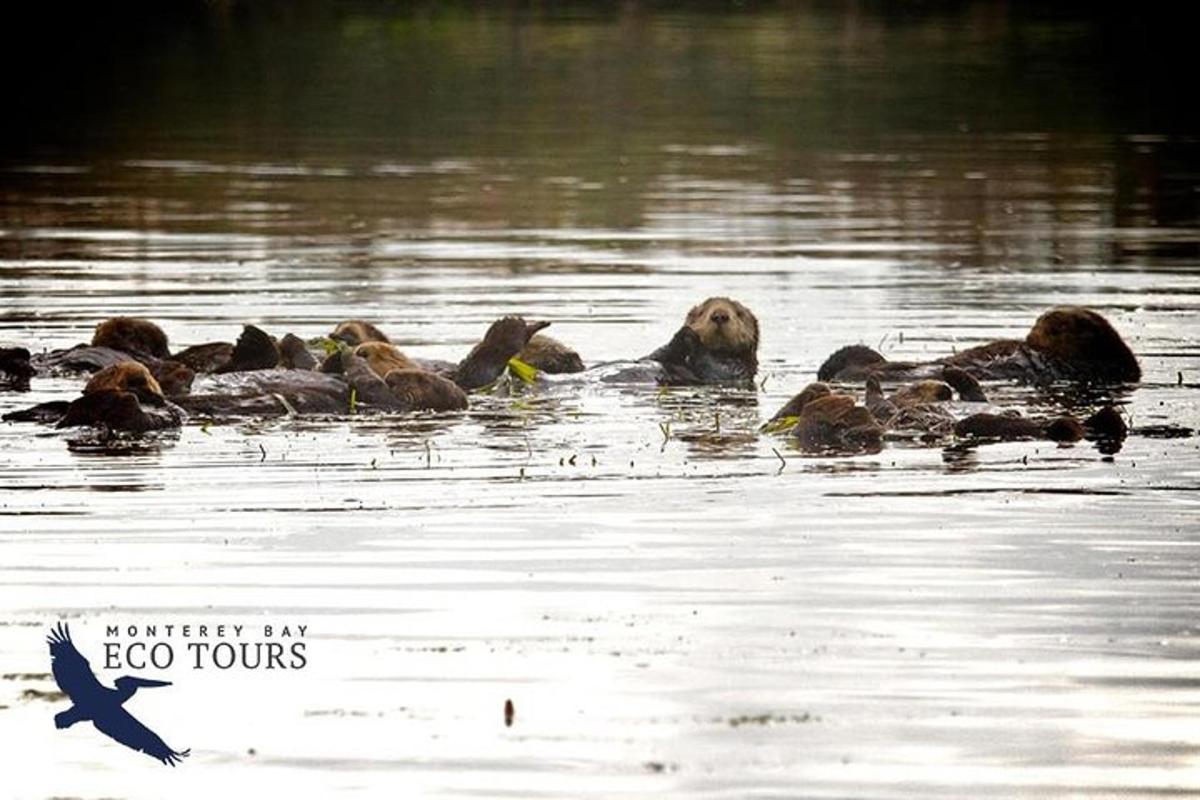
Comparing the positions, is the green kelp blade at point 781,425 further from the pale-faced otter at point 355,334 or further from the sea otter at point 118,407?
the sea otter at point 118,407

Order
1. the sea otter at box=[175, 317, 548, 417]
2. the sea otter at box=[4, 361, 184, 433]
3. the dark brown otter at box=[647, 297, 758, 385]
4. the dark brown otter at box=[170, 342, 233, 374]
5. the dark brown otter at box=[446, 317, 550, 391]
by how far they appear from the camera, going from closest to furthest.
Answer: the sea otter at box=[4, 361, 184, 433]
the sea otter at box=[175, 317, 548, 417]
the dark brown otter at box=[446, 317, 550, 391]
the dark brown otter at box=[170, 342, 233, 374]
the dark brown otter at box=[647, 297, 758, 385]

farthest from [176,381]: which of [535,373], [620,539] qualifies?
[620,539]

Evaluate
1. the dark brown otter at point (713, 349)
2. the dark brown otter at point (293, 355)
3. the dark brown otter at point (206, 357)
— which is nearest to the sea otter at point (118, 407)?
the dark brown otter at point (293, 355)

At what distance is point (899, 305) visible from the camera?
737 inches

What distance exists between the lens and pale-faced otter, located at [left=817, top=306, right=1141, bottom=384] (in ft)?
48.4

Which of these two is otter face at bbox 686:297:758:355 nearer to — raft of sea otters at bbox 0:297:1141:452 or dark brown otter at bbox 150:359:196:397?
raft of sea otters at bbox 0:297:1141:452

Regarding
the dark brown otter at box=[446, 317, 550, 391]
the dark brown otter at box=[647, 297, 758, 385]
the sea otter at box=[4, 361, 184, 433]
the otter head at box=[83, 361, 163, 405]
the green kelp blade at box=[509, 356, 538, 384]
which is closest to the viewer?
the sea otter at box=[4, 361, 184, 433]

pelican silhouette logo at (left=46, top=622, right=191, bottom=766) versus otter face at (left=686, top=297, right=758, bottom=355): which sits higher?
otter face at (left=686, top=297, right=758, bottom=355)

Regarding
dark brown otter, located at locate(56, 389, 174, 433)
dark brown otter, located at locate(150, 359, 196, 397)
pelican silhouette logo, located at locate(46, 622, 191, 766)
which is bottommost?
pelican silhouette logo, located at locate(46, 622, 191, 766)

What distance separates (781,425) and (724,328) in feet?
5.84

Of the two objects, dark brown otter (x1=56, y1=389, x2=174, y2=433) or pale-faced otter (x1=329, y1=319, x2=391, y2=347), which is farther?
pale-faced otter (x1=329, y1=319, x2=391, y2=347)

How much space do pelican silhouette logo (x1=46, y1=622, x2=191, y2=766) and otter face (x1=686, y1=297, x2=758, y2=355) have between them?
22.1 ft

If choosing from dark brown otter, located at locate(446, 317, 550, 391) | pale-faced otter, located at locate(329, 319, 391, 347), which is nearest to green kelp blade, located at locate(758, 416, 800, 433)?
dark brown otter, located at locate(446, 317, 550, 391)

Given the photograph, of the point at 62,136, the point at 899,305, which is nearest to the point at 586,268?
the point at 899,305
